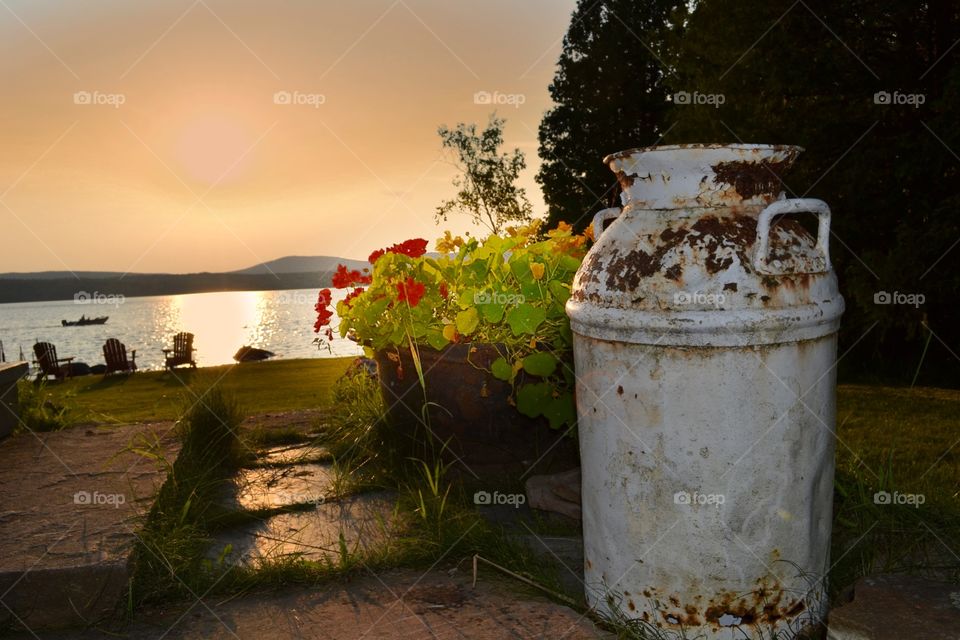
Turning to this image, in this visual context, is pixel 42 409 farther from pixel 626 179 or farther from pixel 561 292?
pixel 626 179

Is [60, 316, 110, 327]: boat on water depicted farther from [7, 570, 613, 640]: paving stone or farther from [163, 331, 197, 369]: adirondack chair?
[7, 570, 613, 640]: paving stone

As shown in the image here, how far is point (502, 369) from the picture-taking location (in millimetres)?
4309

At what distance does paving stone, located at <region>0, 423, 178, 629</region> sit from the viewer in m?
3.27

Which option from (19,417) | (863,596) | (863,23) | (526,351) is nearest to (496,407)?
(526,351)

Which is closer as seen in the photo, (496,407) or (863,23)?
(496,407)

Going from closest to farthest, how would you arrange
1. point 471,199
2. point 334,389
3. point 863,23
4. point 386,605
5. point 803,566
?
point 803,566 < point 386,605 < point 334,389 < point 863,23 < point 471,199

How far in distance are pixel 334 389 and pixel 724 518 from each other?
4.40m

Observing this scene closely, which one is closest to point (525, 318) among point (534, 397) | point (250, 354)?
point (534, 397)

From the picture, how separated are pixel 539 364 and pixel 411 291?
34.0 inches

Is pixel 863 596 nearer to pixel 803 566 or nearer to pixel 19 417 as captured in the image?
pixel 803 566

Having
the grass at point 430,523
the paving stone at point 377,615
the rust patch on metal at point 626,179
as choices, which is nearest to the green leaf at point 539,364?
the grass at point 430,523

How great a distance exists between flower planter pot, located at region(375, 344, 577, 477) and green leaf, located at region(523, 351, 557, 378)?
230mm

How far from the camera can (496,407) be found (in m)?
4.48

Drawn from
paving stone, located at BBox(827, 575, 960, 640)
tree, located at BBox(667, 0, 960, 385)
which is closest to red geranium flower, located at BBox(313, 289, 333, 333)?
paving stone, located at BBox(827, 575, 960, 640)
